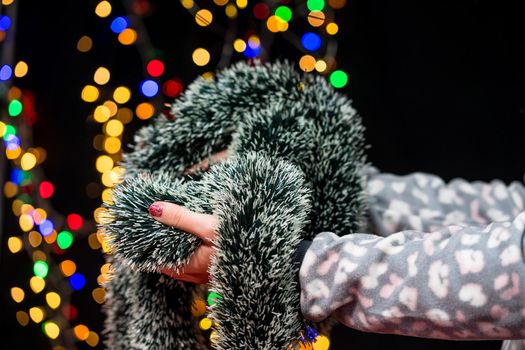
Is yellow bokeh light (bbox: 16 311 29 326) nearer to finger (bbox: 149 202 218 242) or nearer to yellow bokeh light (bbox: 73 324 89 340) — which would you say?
yellow bokeh light (bbox: 73 324 89 340)

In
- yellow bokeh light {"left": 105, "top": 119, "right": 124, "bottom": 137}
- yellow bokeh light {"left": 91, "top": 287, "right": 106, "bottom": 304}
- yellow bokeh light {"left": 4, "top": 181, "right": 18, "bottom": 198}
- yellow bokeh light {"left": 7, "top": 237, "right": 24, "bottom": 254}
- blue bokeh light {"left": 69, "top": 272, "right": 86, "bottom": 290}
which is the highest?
yellow bokeh light {"left": 105, "top": 119, "right": 124, "bottom": 137}

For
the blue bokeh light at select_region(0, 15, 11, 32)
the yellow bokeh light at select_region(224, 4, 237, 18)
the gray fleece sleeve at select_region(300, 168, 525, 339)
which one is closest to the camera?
the gray fleece sleeve at select_region(300, 168, 525, 339)

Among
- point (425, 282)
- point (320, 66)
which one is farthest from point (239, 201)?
point (320, 66)

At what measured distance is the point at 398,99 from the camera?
1.11 m

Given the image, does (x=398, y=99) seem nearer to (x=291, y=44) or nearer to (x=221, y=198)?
(x=291, y=44)

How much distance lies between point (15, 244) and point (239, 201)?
733mm

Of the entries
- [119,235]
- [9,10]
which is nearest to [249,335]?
[119,235]

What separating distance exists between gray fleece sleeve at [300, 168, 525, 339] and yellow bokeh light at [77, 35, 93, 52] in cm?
71

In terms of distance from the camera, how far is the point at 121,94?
112 centimetres

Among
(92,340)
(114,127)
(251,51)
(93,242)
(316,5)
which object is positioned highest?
(316,5)

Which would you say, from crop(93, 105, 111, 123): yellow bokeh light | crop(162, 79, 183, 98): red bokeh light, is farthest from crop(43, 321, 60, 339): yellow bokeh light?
crop(162, 79, 183, 98): red bokeh light

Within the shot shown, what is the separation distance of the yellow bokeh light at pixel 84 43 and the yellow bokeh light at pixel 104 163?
0.72 feet

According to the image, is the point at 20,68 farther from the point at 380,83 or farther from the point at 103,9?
the point at 380,83

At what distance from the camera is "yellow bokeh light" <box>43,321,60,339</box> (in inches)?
44.8
